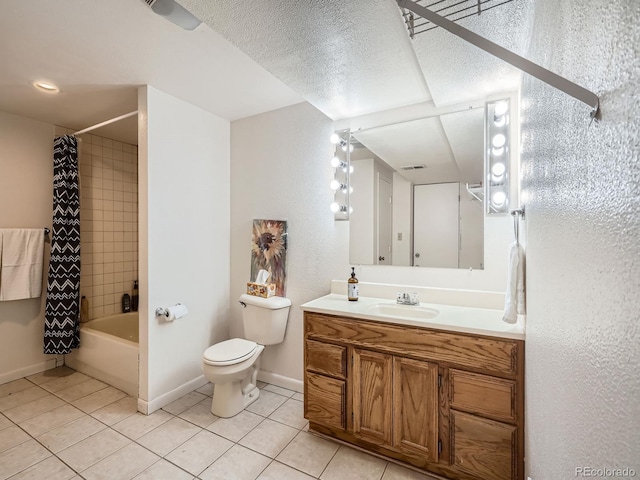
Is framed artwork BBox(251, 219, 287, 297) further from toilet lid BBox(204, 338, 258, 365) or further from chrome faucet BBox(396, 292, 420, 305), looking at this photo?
chrome faucet BBox(396, 292, 420, 305)

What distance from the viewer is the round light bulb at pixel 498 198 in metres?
1.83

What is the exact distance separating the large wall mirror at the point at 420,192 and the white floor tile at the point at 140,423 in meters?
1.83

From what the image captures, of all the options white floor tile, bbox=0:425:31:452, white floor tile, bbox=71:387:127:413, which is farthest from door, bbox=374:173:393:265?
white floor tile, bbox=0:425:31:452

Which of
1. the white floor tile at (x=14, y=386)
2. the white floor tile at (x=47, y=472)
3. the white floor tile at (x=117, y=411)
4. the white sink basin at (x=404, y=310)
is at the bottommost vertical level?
the white floor tile at (x=117, y=411)

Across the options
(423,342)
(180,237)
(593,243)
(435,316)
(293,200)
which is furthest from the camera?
(293,200)

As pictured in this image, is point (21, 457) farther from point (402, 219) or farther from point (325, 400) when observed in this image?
point (402, 219)

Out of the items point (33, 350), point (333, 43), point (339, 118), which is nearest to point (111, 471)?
point (33, 350)

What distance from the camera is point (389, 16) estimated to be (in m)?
1.28

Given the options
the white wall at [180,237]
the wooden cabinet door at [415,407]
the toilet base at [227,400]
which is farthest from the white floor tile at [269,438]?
the white wall at [180,237]

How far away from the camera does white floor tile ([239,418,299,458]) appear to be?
6.08 ft

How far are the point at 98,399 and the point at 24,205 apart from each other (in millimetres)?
1894

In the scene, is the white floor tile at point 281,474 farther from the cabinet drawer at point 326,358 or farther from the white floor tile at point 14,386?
the white floor tile at point 14,386

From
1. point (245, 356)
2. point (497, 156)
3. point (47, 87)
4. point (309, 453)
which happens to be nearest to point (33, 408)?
point (245, 356)

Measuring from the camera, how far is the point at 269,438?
1.96 m
